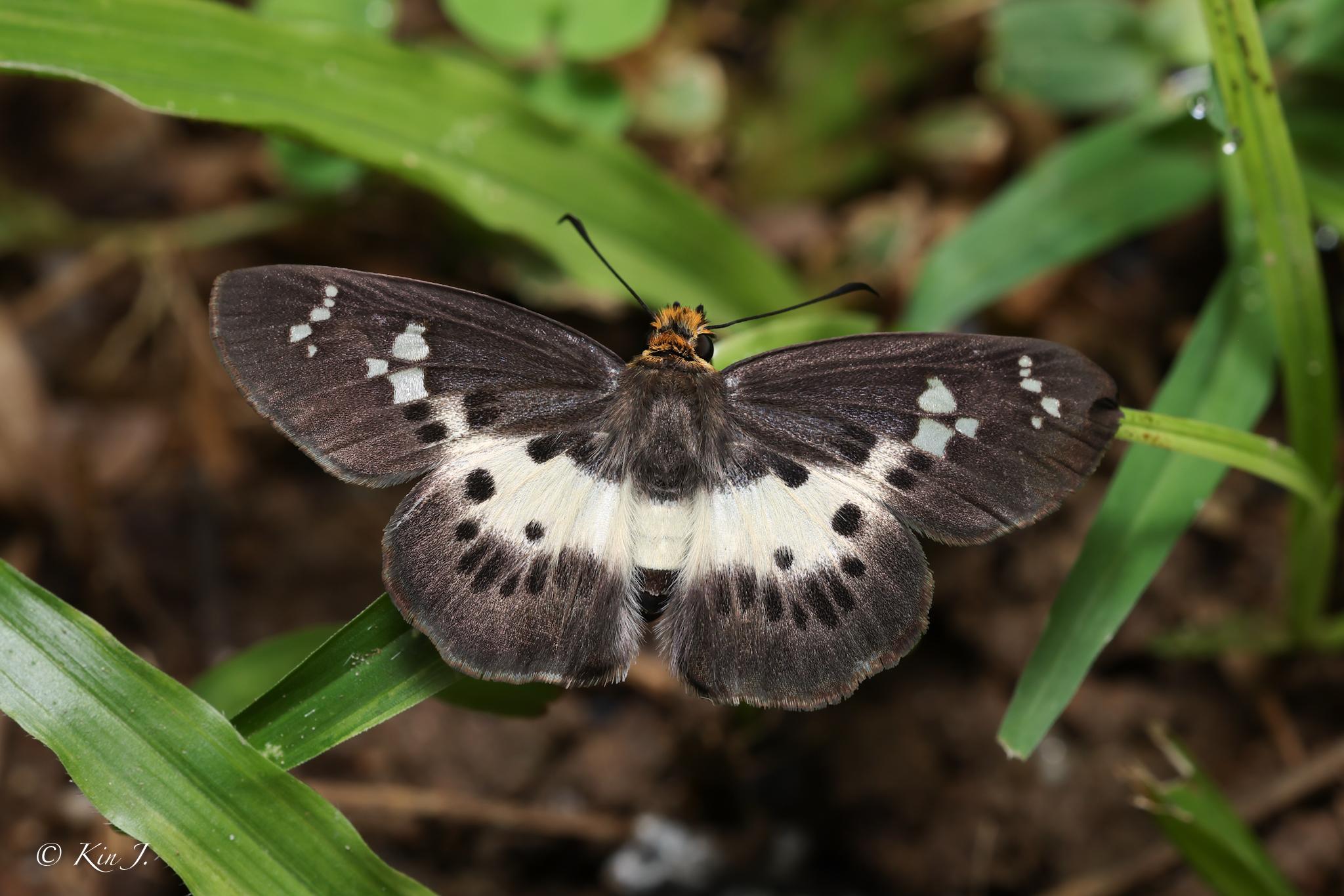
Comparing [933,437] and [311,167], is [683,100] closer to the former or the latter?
[311,167]

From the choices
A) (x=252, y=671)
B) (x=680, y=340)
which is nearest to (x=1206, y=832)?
(x=680, y=340)

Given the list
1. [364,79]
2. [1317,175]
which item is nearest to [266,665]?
[364,79]

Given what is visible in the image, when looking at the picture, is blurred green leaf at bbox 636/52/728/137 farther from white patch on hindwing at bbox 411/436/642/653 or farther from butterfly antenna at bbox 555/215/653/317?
white patch on hindwing at bbox 411/436/642/653

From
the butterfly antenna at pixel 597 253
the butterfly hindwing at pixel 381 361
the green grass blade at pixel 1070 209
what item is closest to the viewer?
the butterfly hindwing at pixel 381 361

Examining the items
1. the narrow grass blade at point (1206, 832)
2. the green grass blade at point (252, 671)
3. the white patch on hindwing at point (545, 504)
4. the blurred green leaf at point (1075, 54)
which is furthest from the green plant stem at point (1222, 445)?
the green grass blade at point (252, 671)

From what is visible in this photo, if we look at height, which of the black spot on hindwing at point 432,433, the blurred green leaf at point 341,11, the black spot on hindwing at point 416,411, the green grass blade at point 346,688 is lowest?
the green grass blade at point 346,688

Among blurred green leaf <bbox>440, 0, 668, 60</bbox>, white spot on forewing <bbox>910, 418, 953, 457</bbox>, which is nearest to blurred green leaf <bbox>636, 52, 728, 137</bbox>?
blurred green leaf <bbox>440, 0, 668, 60</bbox>

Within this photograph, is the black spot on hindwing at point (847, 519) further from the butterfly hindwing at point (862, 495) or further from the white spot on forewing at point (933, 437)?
the white spot on forewing at point (933, 437)
